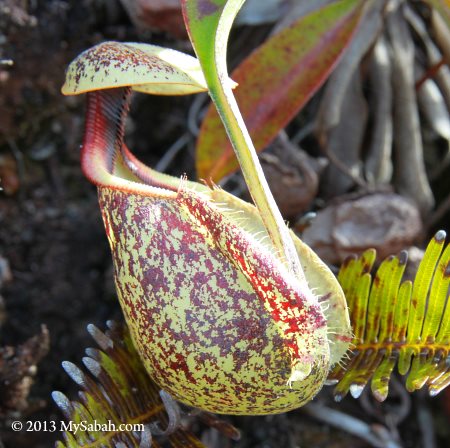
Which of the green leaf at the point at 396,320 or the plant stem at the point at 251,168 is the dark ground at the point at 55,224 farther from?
the plant stem at the point at 251,168

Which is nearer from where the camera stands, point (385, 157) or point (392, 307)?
point (392, 307)

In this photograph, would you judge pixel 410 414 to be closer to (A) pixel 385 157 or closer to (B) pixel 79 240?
(A) pixel 385 157

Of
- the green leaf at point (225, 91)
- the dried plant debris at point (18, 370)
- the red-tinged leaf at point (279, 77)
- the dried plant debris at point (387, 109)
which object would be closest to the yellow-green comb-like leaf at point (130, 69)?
the green leaf at point (225, 91)

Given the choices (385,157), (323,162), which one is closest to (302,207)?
(323,162)

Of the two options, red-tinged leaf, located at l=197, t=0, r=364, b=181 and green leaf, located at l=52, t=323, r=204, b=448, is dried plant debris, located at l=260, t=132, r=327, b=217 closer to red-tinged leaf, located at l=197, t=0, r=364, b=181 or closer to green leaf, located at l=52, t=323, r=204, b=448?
red-tinged leaf, located at l=197, t=0, r=364, b=181

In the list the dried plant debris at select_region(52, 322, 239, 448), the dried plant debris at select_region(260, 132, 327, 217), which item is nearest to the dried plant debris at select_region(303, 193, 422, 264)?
the dried plant debris at select_region(260, 132, 327, 217)
